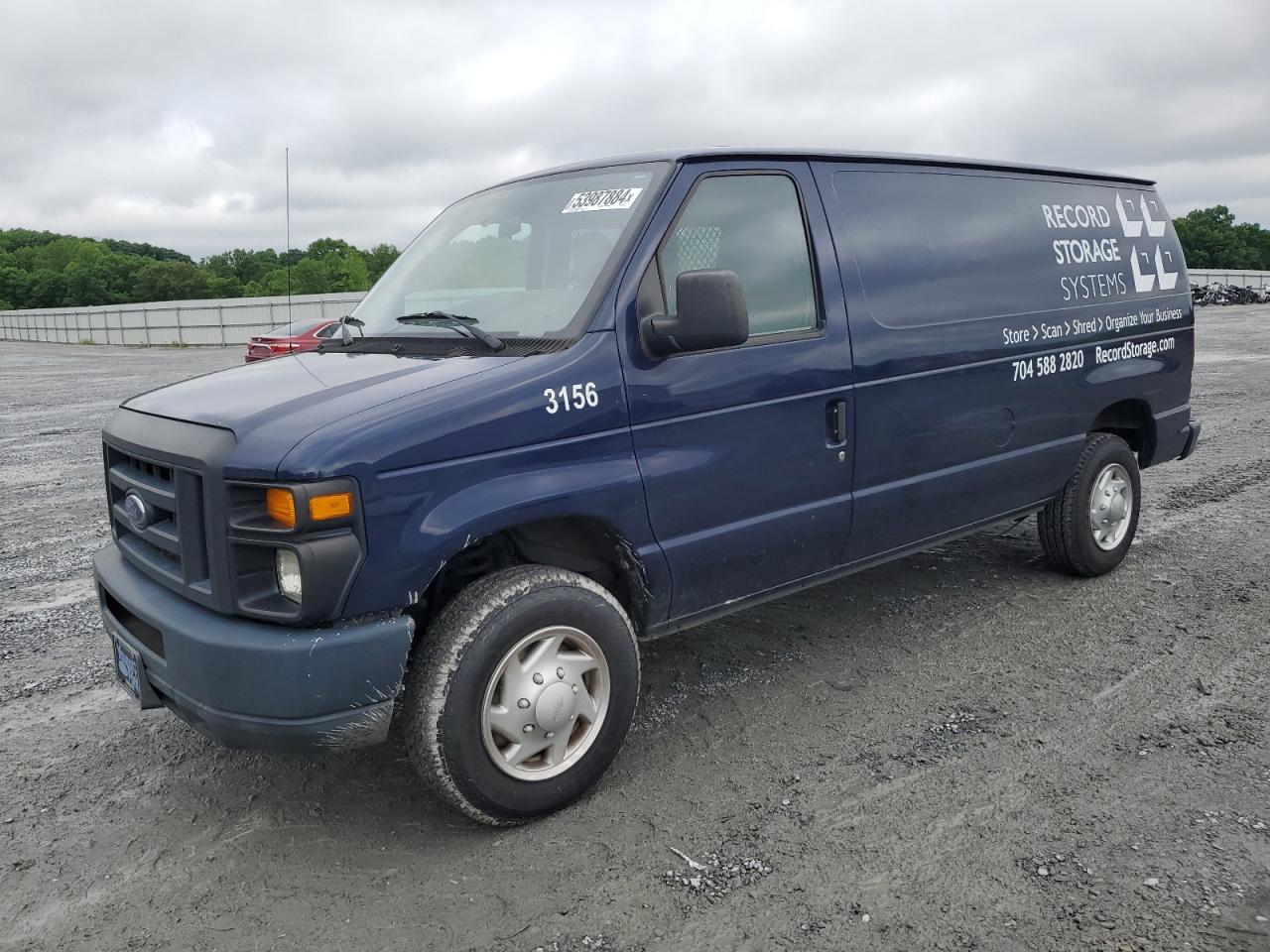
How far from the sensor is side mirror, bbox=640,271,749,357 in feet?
10.5

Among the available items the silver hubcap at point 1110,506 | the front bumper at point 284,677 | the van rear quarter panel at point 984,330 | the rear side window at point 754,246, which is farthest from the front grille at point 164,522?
the silver hubcap at point 1110,506

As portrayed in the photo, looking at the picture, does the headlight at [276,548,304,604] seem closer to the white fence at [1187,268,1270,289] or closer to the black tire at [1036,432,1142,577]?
the black tire at [1036,432,1142,577]

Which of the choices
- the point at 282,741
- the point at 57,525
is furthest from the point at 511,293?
the point at 57,525

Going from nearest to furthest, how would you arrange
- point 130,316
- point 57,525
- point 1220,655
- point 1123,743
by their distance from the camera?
point 1123,743, point 1220,655, point 57,525, point 130,316

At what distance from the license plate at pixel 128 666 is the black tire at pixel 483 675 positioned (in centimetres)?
89

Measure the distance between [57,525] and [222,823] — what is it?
481cm

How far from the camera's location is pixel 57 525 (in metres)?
7.12

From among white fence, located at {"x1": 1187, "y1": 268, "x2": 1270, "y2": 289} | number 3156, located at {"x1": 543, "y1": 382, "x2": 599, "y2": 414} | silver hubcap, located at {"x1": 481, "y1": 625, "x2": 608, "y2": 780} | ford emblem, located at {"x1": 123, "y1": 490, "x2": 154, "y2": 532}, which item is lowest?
silver hubcap, located at {"x1": 481, "y1": 625, "x2": 608, "y2": 780}

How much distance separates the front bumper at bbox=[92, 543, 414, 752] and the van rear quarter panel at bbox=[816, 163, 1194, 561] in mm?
2055

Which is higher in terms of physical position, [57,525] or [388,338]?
[388,338]

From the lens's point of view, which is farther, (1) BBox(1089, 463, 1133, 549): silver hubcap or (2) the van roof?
(1) BBox(1089, 463, 1133, 549): silver hubcap

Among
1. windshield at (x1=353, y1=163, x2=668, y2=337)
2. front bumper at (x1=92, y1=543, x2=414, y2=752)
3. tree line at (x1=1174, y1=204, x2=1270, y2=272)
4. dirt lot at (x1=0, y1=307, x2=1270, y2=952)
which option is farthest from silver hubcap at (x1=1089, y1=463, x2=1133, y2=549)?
tree line at (x1=1174, y1=204, x2=1270, y2=272)

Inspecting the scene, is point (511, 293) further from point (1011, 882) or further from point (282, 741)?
point (1011, 882)

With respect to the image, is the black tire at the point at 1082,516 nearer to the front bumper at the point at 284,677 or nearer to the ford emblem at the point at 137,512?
the front bumper at the point at 284,677
